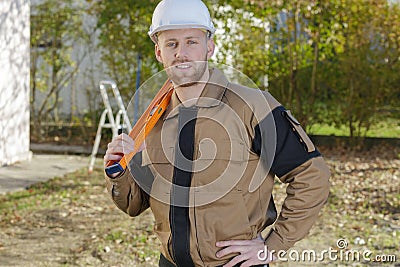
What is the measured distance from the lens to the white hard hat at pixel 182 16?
2.02 metres

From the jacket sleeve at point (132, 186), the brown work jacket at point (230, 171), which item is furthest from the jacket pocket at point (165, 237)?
the jacket sleeve at point (132, 186)

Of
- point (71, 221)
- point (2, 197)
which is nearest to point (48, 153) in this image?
point (2, 197)

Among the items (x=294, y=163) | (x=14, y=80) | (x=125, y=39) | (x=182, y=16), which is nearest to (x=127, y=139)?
(x=182, y=16)

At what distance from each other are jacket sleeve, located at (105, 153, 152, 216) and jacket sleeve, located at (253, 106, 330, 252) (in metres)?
0.40

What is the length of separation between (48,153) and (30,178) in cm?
254

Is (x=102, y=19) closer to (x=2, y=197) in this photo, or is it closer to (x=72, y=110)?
(x=72, y=110)

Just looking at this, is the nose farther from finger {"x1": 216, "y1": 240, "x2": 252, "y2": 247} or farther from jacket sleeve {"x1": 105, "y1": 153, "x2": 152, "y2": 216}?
finger {"x1": 216, "y1": 240, "x2": 252, "y2": 247}

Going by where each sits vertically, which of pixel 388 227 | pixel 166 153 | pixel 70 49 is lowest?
pixel 388 227

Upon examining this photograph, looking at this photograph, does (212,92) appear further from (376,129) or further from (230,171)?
(376,129)

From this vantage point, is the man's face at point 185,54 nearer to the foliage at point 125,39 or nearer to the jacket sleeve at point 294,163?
the jacket sleeve at point 294,163

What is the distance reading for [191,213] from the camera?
2039 mm

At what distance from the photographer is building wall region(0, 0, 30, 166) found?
9.19m

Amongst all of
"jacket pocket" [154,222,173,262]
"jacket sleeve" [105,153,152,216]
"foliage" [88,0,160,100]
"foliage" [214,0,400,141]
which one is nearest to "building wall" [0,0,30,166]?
"foliage" [88,0,160,100]

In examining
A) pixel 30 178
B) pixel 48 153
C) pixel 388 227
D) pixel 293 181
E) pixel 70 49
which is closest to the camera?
pixel 293 181
